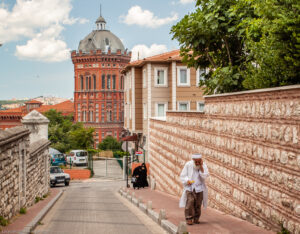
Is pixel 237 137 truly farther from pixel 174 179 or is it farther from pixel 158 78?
pixel 158 78

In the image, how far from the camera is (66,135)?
62.1 metres

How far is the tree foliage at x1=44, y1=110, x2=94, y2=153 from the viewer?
55.7 m

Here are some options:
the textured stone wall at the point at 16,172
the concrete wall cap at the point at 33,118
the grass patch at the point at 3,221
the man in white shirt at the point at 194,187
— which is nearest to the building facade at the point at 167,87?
the concrete wall cap at the point at 33,118

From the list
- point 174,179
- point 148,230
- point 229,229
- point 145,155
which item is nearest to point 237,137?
point 229,229

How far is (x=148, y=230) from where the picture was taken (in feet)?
30.6

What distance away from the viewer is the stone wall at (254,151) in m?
7.13

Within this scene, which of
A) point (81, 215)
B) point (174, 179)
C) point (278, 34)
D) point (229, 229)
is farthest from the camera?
point (174, 179)

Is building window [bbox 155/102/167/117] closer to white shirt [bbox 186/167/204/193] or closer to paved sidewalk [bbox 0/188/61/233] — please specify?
paved sidewalk [bbox 0/188/61/233]

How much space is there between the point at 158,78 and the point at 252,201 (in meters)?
23.5

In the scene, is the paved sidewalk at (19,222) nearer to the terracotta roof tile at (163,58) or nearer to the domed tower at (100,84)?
the terracotta roof tile at (163,58)

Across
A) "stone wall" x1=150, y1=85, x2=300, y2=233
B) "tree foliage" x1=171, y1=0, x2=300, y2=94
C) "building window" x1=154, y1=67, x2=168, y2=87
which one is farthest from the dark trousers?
"building window" x1=154, y1=67, x2=168, y2=87

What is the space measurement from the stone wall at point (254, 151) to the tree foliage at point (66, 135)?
43.5m

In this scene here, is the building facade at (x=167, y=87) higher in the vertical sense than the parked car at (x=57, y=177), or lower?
higher

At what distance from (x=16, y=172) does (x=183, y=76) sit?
70.7ft
